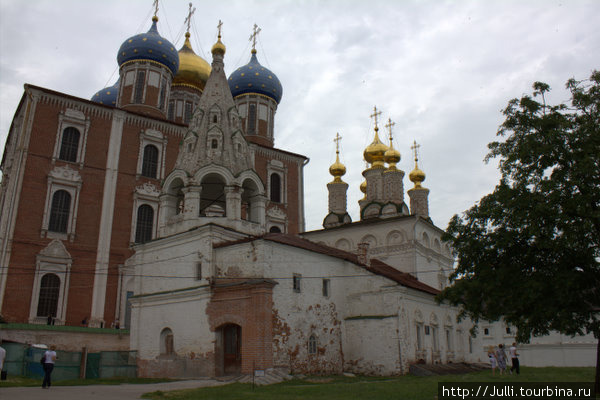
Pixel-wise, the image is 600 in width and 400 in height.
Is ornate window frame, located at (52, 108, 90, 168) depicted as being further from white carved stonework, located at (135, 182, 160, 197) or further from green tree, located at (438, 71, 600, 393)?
green tree, located at (438, 71, 600, 393)

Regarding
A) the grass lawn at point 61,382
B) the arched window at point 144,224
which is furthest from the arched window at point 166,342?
the arched window at point 144,224

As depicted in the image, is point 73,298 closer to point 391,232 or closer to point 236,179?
point 236,179

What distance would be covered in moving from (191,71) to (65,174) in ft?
43.8

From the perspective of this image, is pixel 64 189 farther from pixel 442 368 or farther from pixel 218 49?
pixel 442 368

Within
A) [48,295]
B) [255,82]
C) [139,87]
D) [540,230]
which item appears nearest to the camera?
[540,230]

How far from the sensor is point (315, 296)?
18.8 m

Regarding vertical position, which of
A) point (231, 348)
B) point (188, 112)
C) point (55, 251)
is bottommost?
point (231, 348)

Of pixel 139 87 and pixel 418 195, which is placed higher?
pixel 139 87

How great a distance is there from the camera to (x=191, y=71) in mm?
35250

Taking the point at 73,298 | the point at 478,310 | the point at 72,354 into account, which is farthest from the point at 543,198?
the point at 73,298

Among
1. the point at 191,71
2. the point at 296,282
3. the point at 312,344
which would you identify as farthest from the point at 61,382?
the point at 191,71

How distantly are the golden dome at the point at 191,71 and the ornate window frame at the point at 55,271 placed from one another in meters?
15.6

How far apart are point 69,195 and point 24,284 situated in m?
4.68

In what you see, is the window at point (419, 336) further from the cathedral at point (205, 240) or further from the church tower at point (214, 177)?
the church tower at point (214, 177)
